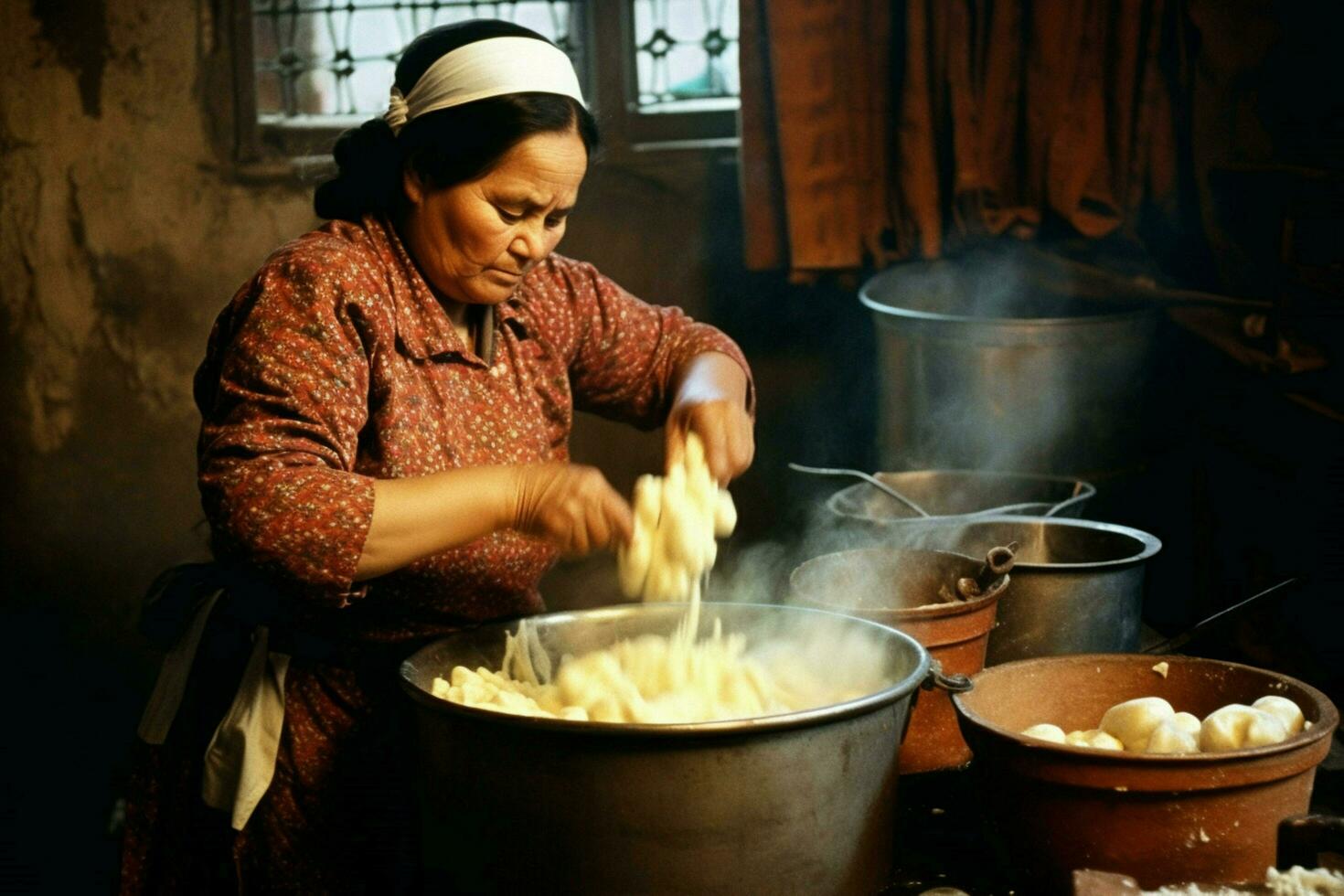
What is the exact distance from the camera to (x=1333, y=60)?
3.27 m

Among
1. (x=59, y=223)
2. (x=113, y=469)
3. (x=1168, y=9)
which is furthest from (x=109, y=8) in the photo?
(x=1168, y=9)

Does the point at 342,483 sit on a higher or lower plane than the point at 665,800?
higher

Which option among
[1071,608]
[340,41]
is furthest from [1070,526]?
[340,41]

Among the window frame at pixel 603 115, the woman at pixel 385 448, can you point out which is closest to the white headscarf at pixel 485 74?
the woman at pixel 385 448

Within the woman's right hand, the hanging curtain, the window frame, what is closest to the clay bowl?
the woman's right hand

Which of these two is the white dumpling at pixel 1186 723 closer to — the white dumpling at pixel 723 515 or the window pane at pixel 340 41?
the white dumpling at pixel 723 515

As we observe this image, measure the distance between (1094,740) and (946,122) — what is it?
2.63 m

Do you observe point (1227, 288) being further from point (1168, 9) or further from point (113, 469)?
point (113, 469)

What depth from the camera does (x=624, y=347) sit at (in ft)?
8.43

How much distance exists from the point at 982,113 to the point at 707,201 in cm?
93

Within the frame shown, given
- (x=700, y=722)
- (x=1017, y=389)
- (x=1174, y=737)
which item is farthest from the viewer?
(x=1017, y=389)

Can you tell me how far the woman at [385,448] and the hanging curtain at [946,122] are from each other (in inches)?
70.5

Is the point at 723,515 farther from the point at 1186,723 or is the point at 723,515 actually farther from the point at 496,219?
the point at 1186,723

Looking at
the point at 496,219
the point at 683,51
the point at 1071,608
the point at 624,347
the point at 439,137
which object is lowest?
the point at 1071,608
